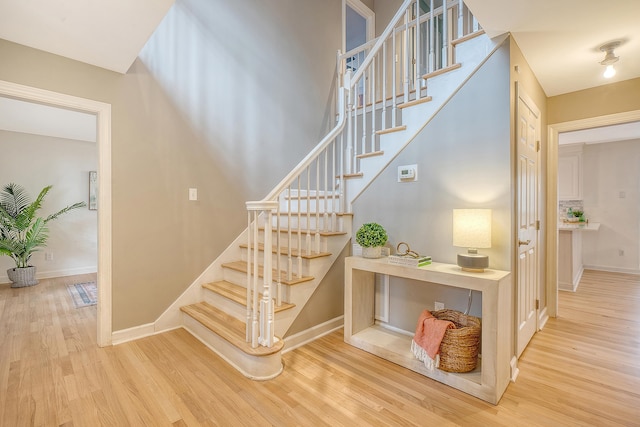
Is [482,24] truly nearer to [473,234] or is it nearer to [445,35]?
[445,35]

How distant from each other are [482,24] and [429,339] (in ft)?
6.94

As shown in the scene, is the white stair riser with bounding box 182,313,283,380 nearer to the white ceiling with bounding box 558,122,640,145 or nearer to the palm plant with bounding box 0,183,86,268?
the palm plant with bounding box 0,183,86,268

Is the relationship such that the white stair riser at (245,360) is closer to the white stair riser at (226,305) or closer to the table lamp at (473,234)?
the white stair riser at (226,305)

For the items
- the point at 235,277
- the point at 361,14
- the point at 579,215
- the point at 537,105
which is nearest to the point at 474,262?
the point at 537,105

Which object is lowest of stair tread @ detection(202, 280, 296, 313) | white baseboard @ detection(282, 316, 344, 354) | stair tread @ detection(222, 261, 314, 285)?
white baseboard @ detection(282, 316, 344, 354)

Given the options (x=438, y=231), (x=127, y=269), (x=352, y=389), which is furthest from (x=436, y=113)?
(x=127, y=269)

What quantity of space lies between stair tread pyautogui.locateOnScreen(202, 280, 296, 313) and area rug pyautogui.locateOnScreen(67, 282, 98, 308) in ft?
5.84

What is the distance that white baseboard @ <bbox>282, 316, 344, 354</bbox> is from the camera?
2477 mm

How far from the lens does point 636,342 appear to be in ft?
8.45

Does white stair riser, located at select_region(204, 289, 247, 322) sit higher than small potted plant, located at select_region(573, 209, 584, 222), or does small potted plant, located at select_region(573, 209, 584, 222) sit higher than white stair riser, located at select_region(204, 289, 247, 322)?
small potted plant, located at select_region(573, 209, 584, 222)

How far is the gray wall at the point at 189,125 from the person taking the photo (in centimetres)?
256

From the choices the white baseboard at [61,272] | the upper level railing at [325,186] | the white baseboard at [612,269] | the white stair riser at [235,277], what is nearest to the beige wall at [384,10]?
the upper level railing at [325,186]

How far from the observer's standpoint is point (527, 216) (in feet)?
7.88

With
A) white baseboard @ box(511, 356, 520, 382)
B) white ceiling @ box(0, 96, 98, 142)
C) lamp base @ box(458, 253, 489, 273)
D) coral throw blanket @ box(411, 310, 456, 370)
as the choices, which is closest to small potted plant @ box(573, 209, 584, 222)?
white baseboard @ box(511, 356, 520, 382)
